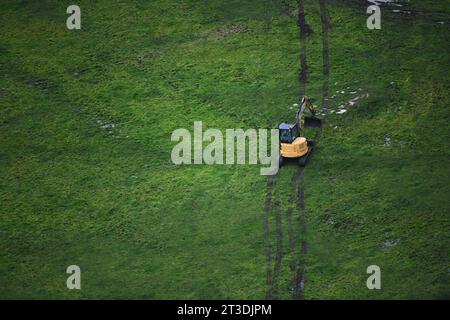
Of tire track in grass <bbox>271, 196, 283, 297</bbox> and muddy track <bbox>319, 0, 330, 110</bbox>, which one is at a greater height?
muddy track <bbox>319, 0, 330, 110</bbox>

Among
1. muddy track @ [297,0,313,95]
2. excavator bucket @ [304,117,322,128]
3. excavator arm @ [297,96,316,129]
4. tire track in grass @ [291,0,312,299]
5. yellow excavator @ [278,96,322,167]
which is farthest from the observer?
muddy track @ [297,0,313,95]

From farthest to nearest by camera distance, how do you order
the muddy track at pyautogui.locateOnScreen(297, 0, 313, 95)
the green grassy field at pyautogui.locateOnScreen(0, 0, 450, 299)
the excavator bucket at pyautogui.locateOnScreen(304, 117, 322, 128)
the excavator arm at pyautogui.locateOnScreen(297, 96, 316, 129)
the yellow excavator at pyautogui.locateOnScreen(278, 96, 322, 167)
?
the muddy track at pyautogui.locateOnScreen(297, 0, 313, 95), the excavator bucket at pyautogui.locateOnScreen(304, 117, 322, 128), the excavator arm at pyautogui.locateOnScreen(297, 96, 316, 129), the yellow excavator at pyautogui.locateOnScreen(278, 96, 322, 167), the green grassy field at pyautogui.locateOnScreen(0, 0, 450, 299)

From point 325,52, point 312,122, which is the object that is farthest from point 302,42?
point 312,122

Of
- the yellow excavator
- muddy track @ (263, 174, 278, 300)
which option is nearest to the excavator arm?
the yellow excavator

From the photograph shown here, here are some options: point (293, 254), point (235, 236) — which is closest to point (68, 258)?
point (235, 236)

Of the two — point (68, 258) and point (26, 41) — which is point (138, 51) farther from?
point (68, 258)

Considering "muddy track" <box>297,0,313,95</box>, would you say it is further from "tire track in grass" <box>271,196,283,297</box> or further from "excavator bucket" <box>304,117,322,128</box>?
"tire track in grass" <box>271,196,283,297</box>
